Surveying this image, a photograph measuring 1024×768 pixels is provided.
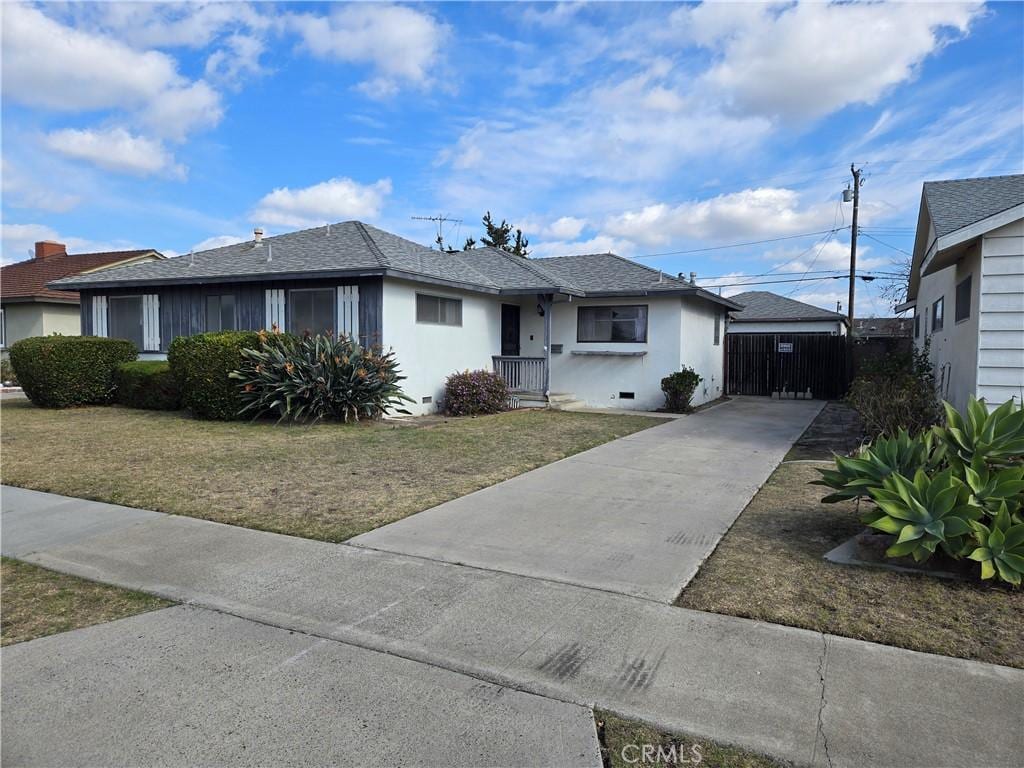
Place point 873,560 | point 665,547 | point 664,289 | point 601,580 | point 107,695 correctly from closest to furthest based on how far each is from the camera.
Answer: point 107,695 → point 601,580 → point 873,560 → point 665,547 → point 664,289

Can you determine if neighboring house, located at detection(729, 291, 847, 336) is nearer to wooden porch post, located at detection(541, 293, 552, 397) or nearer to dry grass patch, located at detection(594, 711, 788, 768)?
wooden porch post, located at detection(541, 293, 552, 397)

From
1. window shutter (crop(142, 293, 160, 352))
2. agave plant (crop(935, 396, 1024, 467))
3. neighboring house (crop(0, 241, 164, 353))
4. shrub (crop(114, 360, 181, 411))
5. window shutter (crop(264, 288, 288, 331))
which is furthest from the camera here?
neighboring house (crop(0, 241, 164, 353))

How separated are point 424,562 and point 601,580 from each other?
1.30m

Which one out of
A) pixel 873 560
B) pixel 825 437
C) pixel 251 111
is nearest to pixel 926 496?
pixel 873 560

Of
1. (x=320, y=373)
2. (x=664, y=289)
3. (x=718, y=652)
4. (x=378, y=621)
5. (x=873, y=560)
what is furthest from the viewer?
(x=664, y=289)

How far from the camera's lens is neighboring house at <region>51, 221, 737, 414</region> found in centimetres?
1411

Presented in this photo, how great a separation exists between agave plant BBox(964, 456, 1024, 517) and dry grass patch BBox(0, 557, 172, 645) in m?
5.36

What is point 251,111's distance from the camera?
12719 millimetres

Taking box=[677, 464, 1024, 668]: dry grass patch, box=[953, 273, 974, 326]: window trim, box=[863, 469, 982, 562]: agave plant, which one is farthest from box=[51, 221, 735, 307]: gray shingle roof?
box=[863, 469, 982, 562]: agave plant

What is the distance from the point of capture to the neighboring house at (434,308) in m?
14.1

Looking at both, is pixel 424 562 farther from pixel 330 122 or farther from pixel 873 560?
pixel 330 122

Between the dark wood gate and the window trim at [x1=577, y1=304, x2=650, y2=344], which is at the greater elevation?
the window trim at [x1=577, y1=304, x2=650, y2=344]

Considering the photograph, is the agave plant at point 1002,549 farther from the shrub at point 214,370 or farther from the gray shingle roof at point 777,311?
the gray shingle roof at point 777,311

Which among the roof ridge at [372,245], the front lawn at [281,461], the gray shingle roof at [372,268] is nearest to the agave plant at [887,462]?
the front lawn at [281,461]
